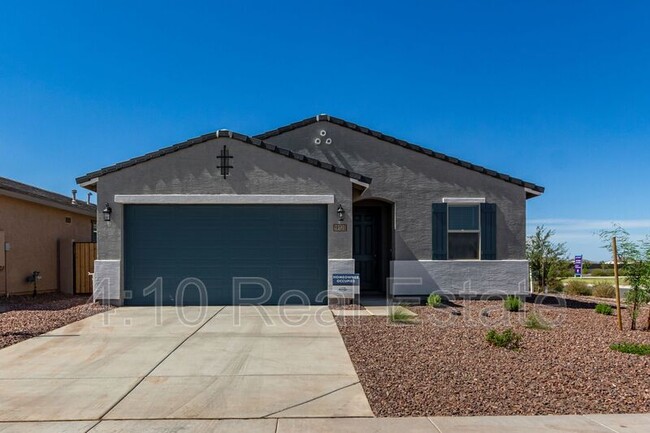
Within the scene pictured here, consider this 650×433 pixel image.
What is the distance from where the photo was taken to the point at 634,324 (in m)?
9.91

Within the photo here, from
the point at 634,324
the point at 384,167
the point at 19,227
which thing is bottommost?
the point at 634,324

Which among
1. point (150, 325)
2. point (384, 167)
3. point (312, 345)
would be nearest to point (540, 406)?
point (312, 345)

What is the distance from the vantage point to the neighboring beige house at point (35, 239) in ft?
46.9

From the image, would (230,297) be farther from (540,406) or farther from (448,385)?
(540,406)

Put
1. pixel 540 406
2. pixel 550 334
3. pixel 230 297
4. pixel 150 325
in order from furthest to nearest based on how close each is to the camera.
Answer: pixel 230 297 < pixel 150 325 < pixel 550 334 < pixel 540 406

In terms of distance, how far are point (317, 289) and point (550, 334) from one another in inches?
215

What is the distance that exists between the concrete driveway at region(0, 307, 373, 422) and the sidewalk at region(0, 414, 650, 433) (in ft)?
0.48

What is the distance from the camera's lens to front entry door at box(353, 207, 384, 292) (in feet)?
49.4

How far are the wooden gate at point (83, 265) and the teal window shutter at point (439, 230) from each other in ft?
34.2

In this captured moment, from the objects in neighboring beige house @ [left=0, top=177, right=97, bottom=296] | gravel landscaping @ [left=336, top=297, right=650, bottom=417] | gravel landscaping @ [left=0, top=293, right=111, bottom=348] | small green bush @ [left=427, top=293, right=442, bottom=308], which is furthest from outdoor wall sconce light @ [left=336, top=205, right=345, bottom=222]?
neighboring beige house @ [left=0, top=177, right=97, bottom=296]

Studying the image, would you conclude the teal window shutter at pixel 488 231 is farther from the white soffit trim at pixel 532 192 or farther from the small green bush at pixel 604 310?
the small green bush at pixel 604 310

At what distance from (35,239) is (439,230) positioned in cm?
1234

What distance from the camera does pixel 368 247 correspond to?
49.5ft

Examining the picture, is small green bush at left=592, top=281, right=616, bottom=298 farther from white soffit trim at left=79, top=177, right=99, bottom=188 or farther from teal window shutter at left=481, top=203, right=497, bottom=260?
white soffit trim at left=79, top=177, right=99, bottom=188
